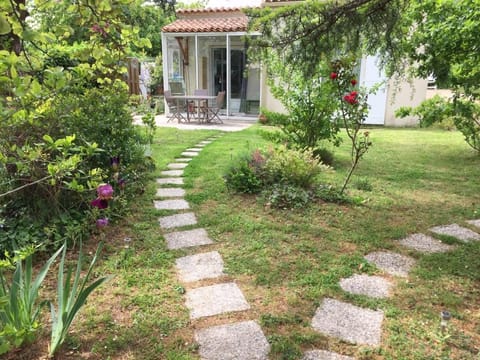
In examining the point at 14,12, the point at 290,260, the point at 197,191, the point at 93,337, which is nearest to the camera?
the point at 14,12

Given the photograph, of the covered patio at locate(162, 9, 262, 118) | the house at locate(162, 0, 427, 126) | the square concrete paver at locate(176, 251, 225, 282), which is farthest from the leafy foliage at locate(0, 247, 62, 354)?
the covered patio at locate(162, 9, 262, 118)

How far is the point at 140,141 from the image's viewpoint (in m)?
4.96

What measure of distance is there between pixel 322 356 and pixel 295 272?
91 centimetres

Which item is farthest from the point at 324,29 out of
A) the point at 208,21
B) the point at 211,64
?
the point at 211,64

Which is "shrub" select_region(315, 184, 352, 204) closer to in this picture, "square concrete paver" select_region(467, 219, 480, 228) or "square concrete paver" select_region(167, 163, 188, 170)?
"square concrete paver" select_region(467, 219, 480, 228)

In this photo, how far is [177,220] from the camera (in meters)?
3.83

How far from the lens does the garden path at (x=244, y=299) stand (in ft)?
6.61

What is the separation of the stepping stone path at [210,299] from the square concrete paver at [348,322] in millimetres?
406

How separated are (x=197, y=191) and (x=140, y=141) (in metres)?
1.07

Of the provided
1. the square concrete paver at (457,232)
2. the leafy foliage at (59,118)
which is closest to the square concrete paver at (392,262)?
the square concrete paver at (457,232)

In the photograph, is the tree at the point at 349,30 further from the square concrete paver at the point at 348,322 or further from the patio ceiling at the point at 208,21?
the patio ceiling at the point at 208,21

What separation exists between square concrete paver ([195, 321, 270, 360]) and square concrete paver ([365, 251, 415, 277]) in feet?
4.28

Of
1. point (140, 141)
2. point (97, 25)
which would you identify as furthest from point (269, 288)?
point (140, 141)

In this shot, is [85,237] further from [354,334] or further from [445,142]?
[445,142]
